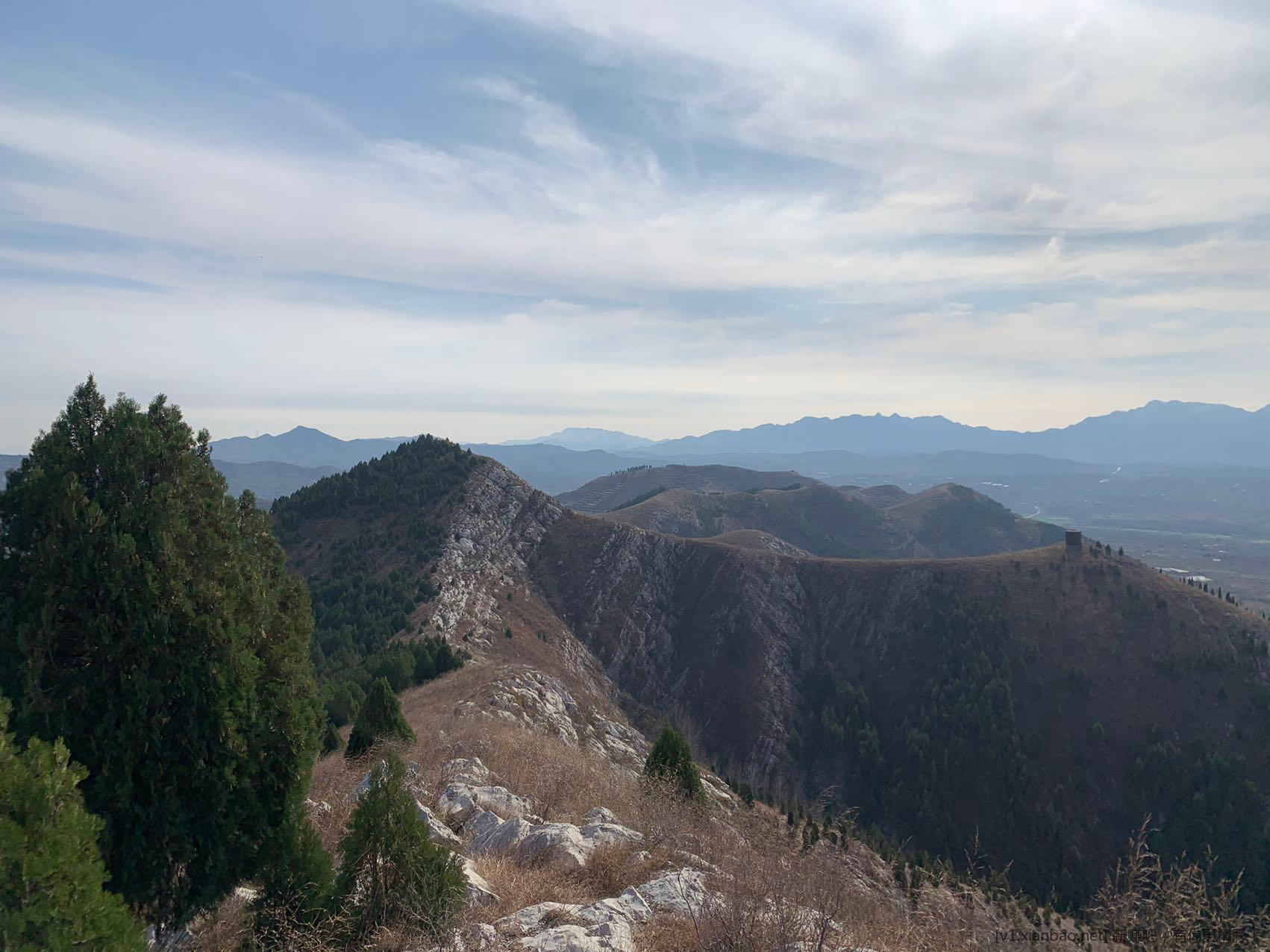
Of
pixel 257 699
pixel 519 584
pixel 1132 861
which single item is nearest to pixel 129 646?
pixel 257 699

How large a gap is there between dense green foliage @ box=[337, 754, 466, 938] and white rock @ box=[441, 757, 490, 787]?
23.0ft

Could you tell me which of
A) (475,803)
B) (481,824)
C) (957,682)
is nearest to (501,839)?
(481,824)

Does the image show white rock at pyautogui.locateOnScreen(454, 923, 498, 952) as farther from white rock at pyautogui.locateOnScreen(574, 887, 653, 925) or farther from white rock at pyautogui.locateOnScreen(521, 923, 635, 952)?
white rock at pyautogui.locateOnScreen(574, 887, 653, 925)

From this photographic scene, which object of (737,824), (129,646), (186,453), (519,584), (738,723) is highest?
(186,453)

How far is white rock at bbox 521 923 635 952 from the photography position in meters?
6.20

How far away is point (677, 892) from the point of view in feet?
25.5

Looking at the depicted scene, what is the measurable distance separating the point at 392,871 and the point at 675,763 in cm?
1302

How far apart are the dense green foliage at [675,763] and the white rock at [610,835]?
6.28 meters

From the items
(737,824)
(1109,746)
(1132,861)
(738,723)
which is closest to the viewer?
(1132,861)

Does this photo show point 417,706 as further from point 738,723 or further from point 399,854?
point 738,723

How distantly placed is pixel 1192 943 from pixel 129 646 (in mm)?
11894

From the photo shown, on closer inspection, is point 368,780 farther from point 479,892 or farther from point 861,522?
point 861,522

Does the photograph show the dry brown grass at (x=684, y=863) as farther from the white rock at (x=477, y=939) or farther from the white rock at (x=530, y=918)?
the white rock at (x=477, y=939)

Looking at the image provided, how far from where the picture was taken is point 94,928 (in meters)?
4.45
